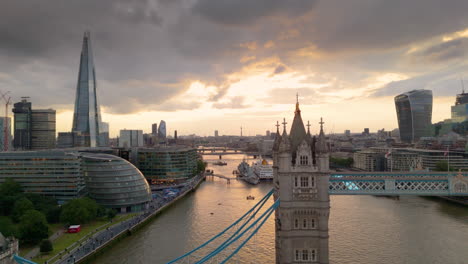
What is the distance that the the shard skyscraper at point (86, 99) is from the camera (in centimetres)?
16962

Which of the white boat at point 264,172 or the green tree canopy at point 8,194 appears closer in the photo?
the green tree canopy at point 8,194

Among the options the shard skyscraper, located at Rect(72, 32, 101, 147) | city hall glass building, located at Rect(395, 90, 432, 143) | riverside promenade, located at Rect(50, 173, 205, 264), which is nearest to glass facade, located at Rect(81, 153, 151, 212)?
riverside promenade, located at Rect(50, 173, 205, 264)

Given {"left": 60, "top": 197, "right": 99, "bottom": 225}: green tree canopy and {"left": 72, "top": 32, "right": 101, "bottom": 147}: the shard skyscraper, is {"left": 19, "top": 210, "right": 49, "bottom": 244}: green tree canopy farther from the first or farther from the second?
{"left": 72, "top": 32, "right": 101, "bottom": 147}: the shard skyscraper

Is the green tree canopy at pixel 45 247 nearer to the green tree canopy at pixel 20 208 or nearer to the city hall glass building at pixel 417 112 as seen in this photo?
the green tree canopy at pixel 20 208

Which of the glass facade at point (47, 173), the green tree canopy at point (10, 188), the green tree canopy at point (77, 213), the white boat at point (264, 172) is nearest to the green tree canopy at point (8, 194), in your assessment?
the green tree canopy at point (10, 188)

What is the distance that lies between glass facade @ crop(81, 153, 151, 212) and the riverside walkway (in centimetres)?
363

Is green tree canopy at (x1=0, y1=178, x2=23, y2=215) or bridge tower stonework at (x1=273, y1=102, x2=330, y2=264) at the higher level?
bridge tower stonework at (x1=273, y1=102, x2=330, y2=264)

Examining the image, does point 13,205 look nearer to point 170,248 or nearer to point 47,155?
point 47,155

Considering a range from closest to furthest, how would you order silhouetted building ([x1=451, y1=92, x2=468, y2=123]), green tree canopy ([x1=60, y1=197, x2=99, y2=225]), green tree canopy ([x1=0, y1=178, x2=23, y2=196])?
green tree canopy ([x1=60, y1=197, x2=99, y2=225]) < green tree canopy ([x1=0, y1=178, x2=23, y2=196]) < silhouetted building ([x1=451, y1=92, x2=468, y2=123])

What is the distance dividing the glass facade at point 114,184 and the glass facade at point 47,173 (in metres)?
2.68

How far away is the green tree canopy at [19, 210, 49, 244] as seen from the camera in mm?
42094

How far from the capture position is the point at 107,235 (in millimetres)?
47312

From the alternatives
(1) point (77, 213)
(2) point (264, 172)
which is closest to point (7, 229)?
(1) point (77, 213)

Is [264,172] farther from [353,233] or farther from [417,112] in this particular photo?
[417,112]
